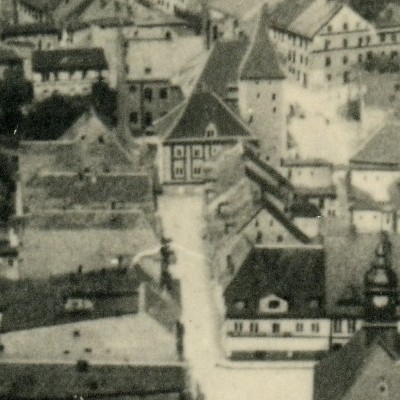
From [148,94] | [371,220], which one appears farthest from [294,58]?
[371,220]

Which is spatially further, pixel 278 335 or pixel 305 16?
pixel 305 16

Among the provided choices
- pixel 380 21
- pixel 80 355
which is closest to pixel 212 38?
pixel 380 21

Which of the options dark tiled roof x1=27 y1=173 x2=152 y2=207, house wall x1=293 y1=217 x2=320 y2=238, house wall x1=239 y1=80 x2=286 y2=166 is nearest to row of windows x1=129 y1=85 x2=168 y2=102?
house wall x1=239 y1=80 x2=286 y2=166

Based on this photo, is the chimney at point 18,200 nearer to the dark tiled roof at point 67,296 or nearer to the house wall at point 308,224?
the dark tiled roof at point 67,296

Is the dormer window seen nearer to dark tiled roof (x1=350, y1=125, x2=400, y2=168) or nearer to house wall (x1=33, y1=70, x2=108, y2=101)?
dark tiled roof (x1=350, y1=125, x2=400, y2=168)

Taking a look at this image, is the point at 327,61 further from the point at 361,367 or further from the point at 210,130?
the point at 361,367

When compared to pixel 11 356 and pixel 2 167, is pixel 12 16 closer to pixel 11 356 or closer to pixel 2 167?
pixel 2 167

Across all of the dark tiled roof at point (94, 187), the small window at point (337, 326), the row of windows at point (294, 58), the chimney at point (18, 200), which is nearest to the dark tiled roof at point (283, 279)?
the small window at point (337, 326)
